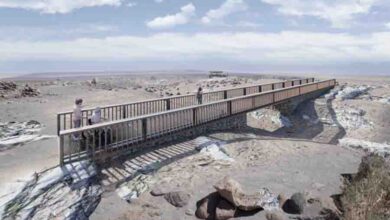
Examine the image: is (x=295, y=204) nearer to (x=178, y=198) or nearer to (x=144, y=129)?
(x=178, y=198)

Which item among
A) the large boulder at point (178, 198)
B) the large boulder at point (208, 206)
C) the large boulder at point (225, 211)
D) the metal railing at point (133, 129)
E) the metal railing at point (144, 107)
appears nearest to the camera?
the large boulder at point (225, 211)

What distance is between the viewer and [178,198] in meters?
11.4

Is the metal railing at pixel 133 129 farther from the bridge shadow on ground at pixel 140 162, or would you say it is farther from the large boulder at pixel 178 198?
the large boulder at pixel 178 198

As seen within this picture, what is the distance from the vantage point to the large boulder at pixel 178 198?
11320mm

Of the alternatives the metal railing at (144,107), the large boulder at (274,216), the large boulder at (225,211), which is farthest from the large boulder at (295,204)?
the metal railing at (144,107)

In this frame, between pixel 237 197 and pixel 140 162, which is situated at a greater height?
pixel 140 162

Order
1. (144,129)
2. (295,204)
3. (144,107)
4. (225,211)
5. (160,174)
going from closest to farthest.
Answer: (225,211) < (295,204) < (160,174) < (144,129) < (144,107)

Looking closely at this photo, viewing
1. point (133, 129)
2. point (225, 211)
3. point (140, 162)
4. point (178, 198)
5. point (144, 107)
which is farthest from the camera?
point (144, 107)

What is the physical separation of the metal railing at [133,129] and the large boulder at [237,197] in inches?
152

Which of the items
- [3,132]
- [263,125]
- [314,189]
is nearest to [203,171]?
[314,189]

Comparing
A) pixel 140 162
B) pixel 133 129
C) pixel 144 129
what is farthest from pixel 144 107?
pixel 140 162

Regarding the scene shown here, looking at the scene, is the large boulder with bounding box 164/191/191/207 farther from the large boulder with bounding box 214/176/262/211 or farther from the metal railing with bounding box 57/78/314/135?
the metal railing with bounding box 57/78/314/135

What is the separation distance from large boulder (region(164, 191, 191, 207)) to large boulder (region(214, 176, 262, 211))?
1.06m

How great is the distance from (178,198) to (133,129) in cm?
349
